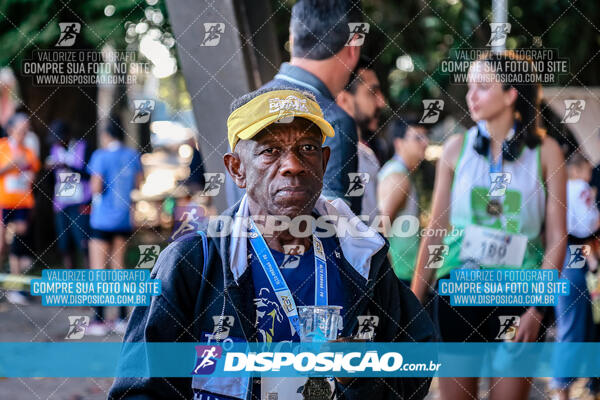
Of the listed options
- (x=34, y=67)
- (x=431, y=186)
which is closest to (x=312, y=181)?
(x=34, y=67)

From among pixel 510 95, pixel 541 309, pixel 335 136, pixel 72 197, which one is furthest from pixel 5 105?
pixel 541 309

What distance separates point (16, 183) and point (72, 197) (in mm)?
803

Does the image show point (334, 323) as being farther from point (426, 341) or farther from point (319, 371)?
point (426, 341)

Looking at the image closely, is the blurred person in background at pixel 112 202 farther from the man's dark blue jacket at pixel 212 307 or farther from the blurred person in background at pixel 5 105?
the man's dark blue jacket at pixel 212 307

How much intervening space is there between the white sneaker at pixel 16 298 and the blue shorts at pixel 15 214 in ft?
2.69

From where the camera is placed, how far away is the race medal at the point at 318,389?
2.50 meters

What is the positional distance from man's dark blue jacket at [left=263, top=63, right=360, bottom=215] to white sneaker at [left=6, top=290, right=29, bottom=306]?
5.95 metres

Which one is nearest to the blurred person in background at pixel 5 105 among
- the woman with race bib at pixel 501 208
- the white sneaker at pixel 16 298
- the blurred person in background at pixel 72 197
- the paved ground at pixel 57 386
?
the blurred person in background at pixel 72 197

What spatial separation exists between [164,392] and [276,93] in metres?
1.00

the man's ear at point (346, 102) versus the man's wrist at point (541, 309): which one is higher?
the man's ear at point (346, 102)

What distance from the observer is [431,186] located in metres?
13.1

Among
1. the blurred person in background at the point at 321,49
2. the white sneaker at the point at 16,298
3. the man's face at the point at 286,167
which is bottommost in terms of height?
the white sneaker at the point at 16,298

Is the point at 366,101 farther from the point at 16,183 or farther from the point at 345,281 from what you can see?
the point at 16,183

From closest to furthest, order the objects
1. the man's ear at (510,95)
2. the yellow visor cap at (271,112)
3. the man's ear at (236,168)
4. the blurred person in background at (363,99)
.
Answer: the yellow visor cap at (271,112), the man's ear at (236,168), the man's ear at (510,95), the blurred person in background at (363,99)
